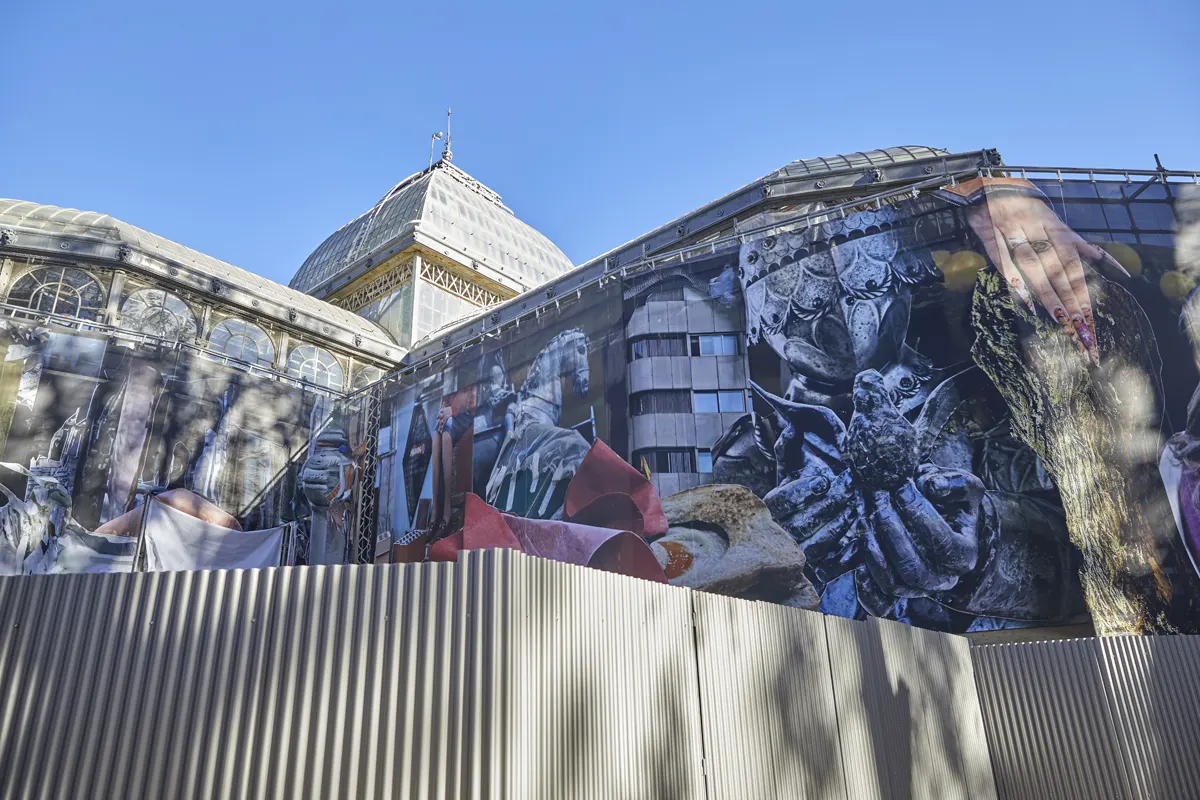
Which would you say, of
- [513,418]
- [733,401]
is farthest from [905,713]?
[513,418]

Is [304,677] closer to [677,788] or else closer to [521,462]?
[677,788]

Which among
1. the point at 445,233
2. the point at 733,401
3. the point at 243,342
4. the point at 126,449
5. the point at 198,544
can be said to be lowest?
the point at 198,544

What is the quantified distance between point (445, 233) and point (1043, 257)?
24.4 m

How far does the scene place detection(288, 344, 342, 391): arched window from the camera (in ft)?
94.2

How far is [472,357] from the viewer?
24.9 meters

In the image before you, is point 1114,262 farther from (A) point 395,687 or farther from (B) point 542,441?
(A) point 395,687

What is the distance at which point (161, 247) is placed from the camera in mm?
27641

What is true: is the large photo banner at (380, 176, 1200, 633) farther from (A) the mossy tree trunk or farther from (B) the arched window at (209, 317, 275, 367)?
(B) the arched window at (209, 317, 275, 367)

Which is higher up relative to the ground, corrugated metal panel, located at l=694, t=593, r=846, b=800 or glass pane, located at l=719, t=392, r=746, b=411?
glass pane, located at l=719, t=392, r=746, b=411

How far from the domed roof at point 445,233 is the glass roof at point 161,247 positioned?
5.27 meters

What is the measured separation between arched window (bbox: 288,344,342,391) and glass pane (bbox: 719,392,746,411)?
51.7 ft

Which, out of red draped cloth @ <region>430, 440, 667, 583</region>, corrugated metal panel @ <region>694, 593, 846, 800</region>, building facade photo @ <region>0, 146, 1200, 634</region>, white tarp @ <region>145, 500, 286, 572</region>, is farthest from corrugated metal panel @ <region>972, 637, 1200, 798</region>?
white tarp @ <region>145, 500, 286, 572</region>

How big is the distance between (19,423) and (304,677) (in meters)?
20.5

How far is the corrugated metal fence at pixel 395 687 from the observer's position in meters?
5.52
